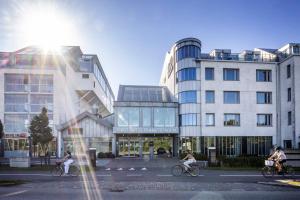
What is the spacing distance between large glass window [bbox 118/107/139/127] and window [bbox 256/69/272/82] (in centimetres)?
1674

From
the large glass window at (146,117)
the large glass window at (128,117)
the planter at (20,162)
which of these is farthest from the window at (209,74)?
the planter at (20,162)

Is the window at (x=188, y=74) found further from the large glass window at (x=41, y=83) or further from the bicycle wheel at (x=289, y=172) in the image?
the bicycle wheel at (x=289, y=172)

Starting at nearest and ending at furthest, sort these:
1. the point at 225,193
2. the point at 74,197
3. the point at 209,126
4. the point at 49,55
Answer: the point at 74,197 < the point at 225,193 < the point at 209,126 < the point at 49,55

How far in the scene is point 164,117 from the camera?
134 feet

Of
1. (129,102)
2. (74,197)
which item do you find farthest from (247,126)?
(74,197)

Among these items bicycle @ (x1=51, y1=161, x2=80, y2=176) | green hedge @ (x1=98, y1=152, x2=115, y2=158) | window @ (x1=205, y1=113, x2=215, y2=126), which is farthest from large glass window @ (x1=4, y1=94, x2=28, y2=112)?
bicycle @ (x1=51, y1=161, x2=80, y2=176)

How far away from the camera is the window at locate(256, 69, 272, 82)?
41.7m

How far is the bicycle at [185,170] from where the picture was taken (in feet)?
60.0

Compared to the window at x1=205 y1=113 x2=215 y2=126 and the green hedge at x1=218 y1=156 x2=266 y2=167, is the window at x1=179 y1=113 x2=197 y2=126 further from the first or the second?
the green hedge at x1=218 y1=156 x2=266 y2=167

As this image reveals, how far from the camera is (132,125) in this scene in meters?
40.1

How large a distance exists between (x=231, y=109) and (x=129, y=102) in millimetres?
13267

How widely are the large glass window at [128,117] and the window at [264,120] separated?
52.4ft

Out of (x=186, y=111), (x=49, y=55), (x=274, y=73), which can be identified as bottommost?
(x=186, y=111)

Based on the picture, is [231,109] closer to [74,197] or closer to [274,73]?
[274,73]
